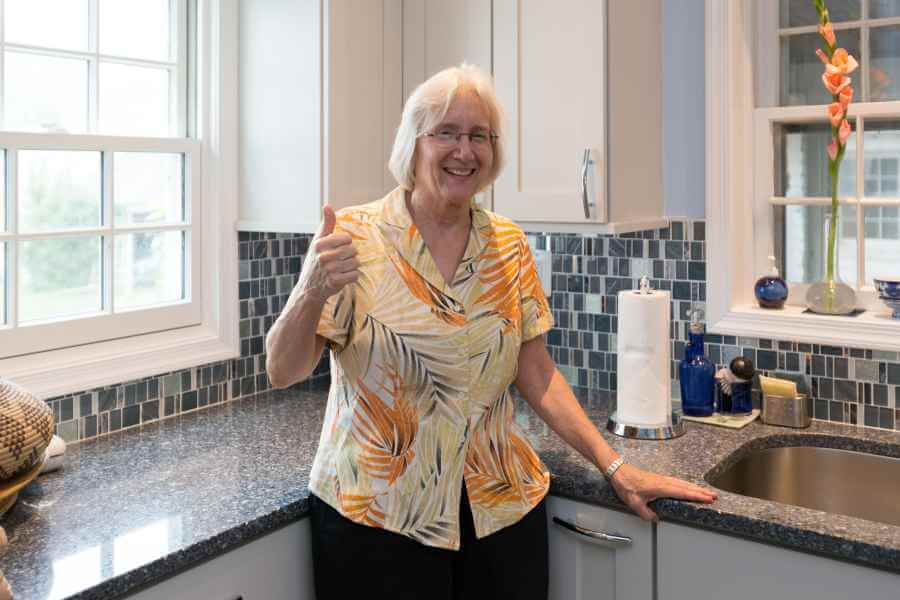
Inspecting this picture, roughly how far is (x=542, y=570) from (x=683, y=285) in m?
0.97

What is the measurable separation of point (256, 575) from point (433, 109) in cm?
91

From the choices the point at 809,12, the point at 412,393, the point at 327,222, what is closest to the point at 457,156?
the point at 327,222

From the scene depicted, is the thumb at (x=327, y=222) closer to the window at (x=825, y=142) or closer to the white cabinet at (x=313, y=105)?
the white cabinet at (x=313, y=105)

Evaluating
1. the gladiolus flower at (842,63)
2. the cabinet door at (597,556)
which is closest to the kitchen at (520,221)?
the cabinet door at (597,556)

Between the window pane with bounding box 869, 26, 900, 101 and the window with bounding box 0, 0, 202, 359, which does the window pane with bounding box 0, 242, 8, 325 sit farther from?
the window pane with bounding box 869, 26, 900, 101

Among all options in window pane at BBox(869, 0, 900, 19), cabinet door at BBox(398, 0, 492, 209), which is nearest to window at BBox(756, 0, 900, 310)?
window pane at BBox(869, 0, 900, 19)

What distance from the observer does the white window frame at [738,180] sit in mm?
2336

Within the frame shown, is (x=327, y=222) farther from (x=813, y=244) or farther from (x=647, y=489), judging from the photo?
(x=813, y=244)

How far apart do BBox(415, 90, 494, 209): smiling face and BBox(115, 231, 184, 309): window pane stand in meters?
0.95

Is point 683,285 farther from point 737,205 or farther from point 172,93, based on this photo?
point 172,93

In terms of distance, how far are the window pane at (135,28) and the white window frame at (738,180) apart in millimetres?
1406

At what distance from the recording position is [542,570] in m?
1.80

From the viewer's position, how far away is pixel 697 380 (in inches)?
88.9

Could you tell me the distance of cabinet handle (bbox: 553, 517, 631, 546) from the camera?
1.78 m
